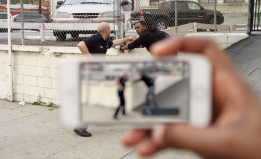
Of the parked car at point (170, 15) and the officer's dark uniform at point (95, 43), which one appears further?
the parked car at point (170, 15)

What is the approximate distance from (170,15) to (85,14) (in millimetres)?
2102

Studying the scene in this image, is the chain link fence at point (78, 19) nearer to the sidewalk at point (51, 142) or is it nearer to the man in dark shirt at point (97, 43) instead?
the man in dark shirt at point (97, 43)

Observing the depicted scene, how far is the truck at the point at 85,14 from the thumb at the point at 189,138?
607 cm

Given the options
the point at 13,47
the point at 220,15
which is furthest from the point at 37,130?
the point at 220,15

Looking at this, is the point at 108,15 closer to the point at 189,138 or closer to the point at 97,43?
the point at 97,43

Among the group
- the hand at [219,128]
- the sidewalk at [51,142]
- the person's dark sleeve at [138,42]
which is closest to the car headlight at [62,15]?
the sidewalk at [51,142]

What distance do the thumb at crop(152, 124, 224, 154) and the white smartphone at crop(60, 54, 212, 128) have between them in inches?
4.3

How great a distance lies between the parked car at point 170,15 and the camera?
317 inches

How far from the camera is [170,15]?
867 centimetres

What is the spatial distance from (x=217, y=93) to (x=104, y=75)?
34 centimetres

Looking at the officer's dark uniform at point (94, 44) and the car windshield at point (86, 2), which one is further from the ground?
the car windshield at point (86, 2)

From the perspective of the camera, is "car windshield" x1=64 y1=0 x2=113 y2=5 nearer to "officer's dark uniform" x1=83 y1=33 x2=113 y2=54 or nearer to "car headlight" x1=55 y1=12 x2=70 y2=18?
"car headlight" x1=55 y1=12 x2=70 y2=18

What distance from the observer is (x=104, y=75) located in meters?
1.07

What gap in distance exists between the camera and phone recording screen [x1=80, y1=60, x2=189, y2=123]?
104cm
